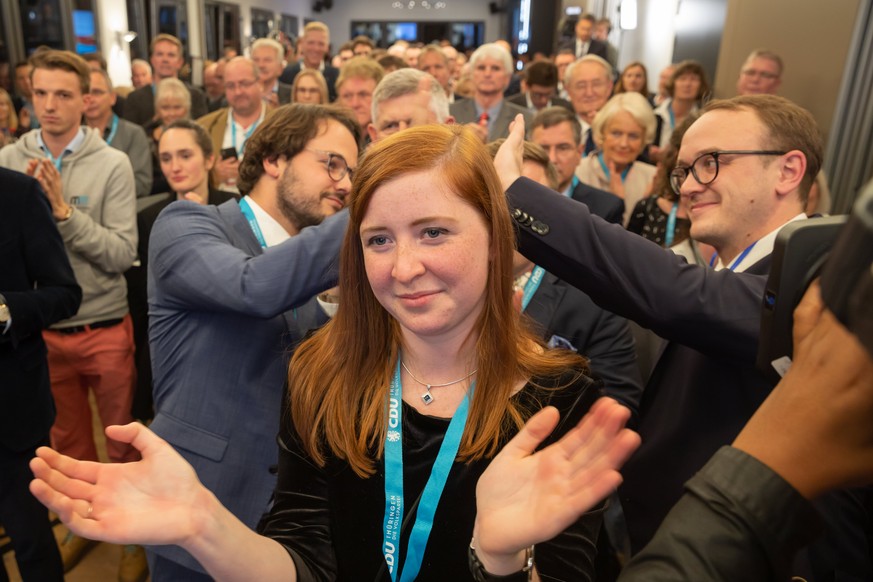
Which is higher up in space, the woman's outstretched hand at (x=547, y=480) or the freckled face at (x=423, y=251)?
the freckled face at (x=423, y=251)

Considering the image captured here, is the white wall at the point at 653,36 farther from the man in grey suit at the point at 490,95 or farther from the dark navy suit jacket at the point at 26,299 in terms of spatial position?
the dark navy suit jacket at the point at 26,299

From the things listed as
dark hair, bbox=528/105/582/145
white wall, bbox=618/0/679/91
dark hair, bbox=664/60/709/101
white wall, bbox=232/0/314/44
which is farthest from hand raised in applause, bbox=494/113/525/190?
white wall, bbox=232/0/314/44

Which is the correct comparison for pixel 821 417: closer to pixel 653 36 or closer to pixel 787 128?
pixel 787 128

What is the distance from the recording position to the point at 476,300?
4.26 feet

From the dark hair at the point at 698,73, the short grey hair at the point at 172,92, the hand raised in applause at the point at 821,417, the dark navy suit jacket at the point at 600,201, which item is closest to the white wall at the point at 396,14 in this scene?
the dark hair at the point at 698,73

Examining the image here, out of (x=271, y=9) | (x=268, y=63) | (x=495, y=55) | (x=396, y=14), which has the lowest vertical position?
Answer: (x=268, y=63)

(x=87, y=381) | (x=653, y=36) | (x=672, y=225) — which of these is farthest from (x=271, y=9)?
(x=672, y=225)

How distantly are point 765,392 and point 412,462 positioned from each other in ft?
2.45

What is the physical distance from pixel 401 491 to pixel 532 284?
103 cm

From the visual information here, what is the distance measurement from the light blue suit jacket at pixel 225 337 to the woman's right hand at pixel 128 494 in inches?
25.4

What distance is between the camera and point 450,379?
136cm

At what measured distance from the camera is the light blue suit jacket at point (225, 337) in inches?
66.0

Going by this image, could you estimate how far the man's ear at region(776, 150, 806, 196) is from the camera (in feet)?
5.37

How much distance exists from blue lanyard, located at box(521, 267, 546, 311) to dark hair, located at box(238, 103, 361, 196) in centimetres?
77
